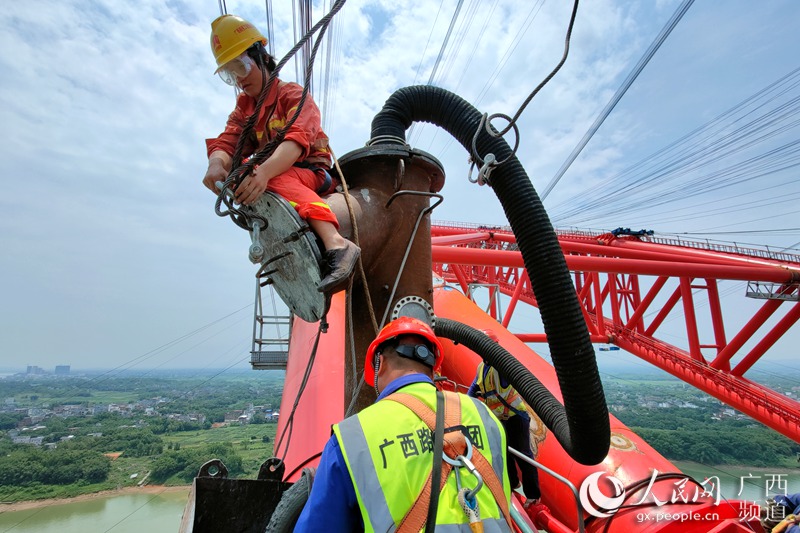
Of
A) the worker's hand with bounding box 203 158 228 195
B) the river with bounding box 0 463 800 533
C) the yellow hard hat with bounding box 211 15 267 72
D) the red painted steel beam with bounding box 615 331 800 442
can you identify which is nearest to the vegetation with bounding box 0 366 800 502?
the river with bounding box 0 463 800 533

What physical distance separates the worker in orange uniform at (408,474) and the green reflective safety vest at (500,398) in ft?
8.37

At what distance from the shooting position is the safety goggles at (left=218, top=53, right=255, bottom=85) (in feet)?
6.32

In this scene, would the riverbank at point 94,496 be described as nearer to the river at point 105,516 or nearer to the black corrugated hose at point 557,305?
the river at point 105,516

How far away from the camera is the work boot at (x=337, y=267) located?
5.67 ft

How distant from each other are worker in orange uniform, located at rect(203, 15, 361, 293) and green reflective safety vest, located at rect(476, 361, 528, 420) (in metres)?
2.53

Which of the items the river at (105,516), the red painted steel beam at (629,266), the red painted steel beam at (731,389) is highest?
the red painted steel beam at (629,266)

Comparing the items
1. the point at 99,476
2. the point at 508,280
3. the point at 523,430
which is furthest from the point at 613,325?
the point at 99,476

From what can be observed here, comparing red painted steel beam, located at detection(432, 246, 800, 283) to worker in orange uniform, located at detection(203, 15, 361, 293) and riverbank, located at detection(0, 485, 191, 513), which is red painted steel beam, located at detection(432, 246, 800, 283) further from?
riverbank, located at detection(0, 485, 191, 513)

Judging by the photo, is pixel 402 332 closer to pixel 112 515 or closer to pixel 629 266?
pixel 629 266

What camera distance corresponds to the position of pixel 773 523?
4238mm

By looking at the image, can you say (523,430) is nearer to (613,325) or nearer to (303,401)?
(303,401)

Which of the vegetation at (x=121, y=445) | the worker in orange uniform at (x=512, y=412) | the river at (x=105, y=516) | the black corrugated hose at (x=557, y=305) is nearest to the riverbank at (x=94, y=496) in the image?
the river at (x=105, y=516)

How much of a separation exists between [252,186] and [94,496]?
22943mm

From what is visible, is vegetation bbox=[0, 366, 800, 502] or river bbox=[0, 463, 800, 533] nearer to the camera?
river bbox=[0, 463, 800, 533]
